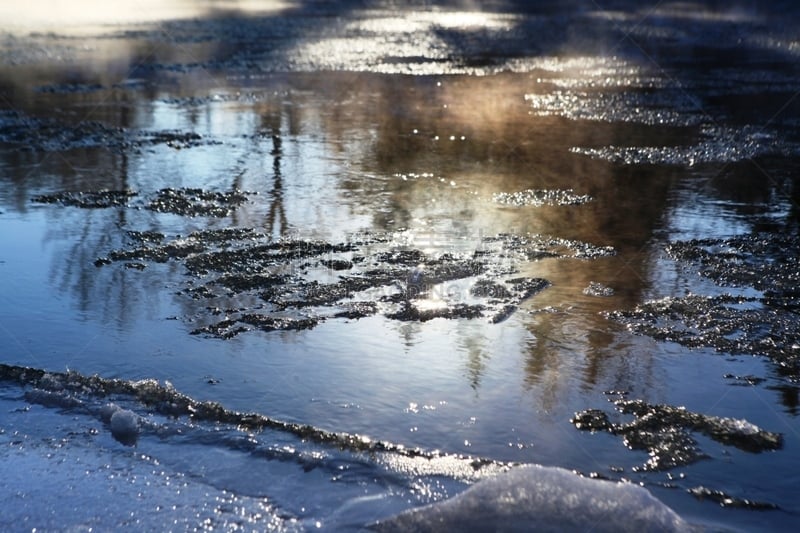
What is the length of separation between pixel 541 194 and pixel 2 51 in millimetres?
12398

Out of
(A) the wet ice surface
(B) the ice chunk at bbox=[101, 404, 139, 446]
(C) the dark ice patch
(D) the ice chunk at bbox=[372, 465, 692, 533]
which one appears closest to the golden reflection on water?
(A) the wet ice surface

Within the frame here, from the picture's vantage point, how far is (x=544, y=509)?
2.89 metres

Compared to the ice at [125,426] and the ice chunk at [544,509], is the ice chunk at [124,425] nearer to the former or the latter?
the ice at [125,426]

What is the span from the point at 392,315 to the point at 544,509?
1734 mm

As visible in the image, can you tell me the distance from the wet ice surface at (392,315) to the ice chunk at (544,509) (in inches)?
0.5

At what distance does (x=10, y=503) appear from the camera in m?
2.99

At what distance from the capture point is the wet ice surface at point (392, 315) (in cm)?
313

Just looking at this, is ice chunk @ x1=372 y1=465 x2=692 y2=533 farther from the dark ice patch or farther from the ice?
the ice

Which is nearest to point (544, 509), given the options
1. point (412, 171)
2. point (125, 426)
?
point (125, 426)

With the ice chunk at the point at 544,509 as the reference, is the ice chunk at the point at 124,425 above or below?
above

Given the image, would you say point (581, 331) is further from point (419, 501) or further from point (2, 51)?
point (2, 51)

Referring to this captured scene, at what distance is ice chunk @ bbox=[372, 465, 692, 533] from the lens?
9.26ft

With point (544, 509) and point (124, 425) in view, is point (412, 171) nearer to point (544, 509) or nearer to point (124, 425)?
point (124, 425)

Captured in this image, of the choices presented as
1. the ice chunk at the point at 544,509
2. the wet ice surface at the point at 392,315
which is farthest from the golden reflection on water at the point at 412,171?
the ice chunk at the point at 544,509
